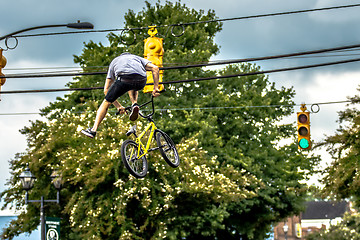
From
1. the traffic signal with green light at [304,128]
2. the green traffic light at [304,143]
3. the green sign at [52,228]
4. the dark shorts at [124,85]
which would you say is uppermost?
the traffic signal with green light at [304,128]

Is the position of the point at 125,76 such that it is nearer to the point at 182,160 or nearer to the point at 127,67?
the point at 127,67

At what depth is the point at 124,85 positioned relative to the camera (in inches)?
407

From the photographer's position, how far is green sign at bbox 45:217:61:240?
22.7 metres

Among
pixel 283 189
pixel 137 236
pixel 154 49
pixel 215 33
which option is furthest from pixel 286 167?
pixel 154 49

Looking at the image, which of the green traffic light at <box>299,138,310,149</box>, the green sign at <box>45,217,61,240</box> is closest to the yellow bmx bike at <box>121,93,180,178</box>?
the green traffic light at <box>299,138,310,149</box>

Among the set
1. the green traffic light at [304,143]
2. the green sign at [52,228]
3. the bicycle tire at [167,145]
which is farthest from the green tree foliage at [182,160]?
the bicycle tire at [167,145]

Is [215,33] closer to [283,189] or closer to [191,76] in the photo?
[191,76]

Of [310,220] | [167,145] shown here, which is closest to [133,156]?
[167,145]

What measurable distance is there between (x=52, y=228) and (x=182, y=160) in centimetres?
829

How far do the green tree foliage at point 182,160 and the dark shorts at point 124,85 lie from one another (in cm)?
1650

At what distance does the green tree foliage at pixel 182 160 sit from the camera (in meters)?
27.7

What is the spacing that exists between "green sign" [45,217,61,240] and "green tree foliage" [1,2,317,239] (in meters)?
3.94

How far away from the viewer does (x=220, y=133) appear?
39.8 meters

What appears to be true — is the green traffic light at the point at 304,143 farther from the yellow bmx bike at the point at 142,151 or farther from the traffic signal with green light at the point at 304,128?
the yellow bmx bike at the point at 142,151
